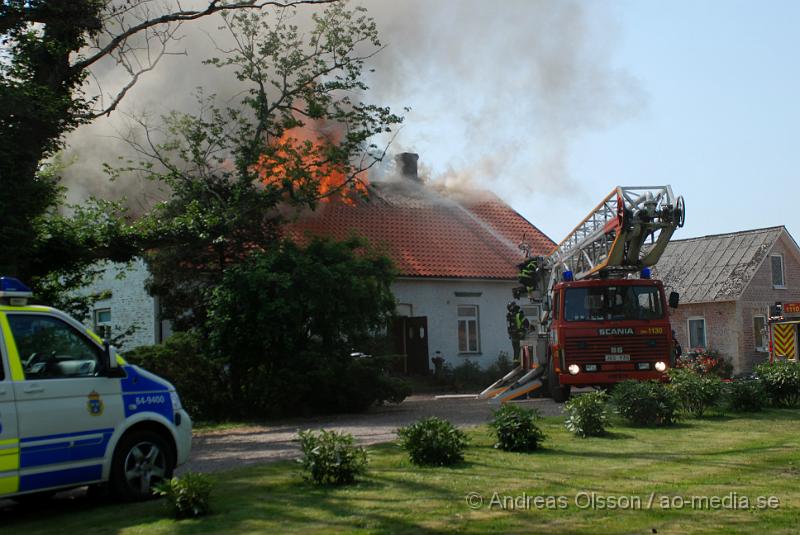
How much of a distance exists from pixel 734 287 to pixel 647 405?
2680cm

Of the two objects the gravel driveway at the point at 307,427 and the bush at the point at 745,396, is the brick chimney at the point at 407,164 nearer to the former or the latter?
the gravel driveway at the point at 307,427

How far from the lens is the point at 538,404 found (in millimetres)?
19484

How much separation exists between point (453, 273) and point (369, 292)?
12960 millimetres

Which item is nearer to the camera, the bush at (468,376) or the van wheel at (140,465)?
the van wheel at (140,465)

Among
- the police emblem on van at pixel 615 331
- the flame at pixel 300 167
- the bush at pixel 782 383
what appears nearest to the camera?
the bush at pixel 782 383

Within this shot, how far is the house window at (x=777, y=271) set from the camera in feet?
131

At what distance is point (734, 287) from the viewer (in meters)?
38.1

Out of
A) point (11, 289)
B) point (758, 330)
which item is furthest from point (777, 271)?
point (11, 289)

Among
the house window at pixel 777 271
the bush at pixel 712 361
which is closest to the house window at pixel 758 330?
the house window at pixel 777 271

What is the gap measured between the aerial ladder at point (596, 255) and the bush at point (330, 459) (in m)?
10.3

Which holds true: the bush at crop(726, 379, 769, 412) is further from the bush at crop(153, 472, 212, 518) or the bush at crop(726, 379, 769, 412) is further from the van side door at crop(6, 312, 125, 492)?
the van side door at crop(6, 312, 125, 492)

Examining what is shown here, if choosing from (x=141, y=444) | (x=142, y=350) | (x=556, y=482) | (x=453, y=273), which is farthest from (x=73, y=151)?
(x=556, y=482)

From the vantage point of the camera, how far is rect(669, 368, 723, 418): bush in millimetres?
14711

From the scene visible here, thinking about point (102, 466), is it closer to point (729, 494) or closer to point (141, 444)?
point (141, 444)
